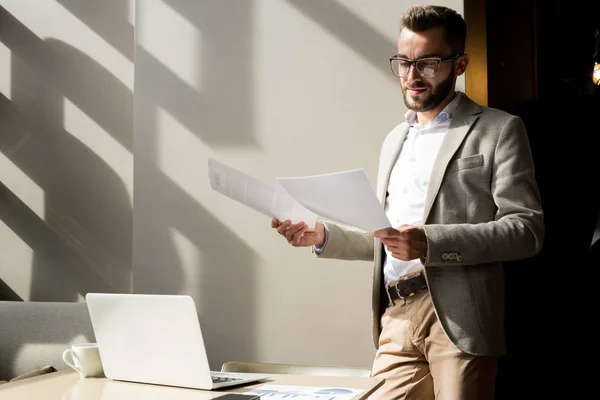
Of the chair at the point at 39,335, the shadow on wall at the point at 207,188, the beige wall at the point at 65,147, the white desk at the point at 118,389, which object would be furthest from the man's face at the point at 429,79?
the beige wall at the point at 65,147

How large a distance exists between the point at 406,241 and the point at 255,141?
1.36 m

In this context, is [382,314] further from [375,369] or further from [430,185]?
[430,185]

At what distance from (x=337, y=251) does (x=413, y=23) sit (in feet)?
2.65

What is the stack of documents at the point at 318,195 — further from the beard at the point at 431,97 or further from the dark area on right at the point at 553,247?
the dark area on right at the point at 553,247

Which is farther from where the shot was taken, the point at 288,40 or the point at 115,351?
the point at 288,40

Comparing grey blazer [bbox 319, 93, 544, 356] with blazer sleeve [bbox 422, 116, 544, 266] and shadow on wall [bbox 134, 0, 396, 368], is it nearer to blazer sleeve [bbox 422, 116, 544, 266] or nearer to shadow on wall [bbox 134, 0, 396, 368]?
blazer sleeve [bbox 422, 116, 544, 266]

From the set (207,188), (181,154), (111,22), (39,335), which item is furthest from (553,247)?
(111,22)

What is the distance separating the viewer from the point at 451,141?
91.6 inches

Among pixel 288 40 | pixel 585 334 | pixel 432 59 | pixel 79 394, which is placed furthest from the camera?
pixel 288 40

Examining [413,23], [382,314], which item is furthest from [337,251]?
[413,23]

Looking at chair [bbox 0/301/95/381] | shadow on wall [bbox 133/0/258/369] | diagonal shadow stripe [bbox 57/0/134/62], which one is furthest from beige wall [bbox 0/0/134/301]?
chair [bbox 0/301/95/381]

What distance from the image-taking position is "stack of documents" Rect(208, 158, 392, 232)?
185 cm

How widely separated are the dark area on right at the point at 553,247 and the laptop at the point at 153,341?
1.61m

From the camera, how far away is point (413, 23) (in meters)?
2.40
